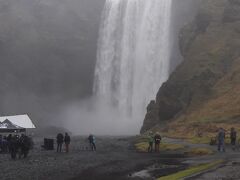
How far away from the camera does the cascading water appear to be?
88.5 m

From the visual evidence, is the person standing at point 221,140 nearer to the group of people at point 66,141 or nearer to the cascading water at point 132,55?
the group of people at point 66,141

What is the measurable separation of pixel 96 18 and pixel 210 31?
4238cm

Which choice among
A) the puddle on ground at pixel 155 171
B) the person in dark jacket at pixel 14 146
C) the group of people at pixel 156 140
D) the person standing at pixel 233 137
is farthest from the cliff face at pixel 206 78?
the puddle on ground at pixel 155 171

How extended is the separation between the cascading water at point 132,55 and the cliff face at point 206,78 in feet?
54.3

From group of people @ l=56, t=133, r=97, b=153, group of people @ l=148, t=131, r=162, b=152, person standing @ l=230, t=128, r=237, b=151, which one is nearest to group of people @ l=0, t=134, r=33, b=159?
group of people @ l=56, t=133, r=97, b=153

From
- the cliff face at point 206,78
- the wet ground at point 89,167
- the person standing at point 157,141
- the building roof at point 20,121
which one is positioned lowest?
the wet ground at point 89,167

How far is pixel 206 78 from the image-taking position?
197 feet

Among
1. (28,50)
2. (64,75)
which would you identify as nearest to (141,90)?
(64,75)

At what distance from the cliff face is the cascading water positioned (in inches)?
652

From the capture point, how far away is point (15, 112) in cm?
9631

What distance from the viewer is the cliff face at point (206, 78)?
2093 inches

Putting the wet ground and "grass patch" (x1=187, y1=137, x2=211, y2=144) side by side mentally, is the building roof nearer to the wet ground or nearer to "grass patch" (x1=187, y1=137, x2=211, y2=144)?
the wet ground

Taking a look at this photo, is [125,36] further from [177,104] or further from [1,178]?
[1,178]

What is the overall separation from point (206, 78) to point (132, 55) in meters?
36.3
